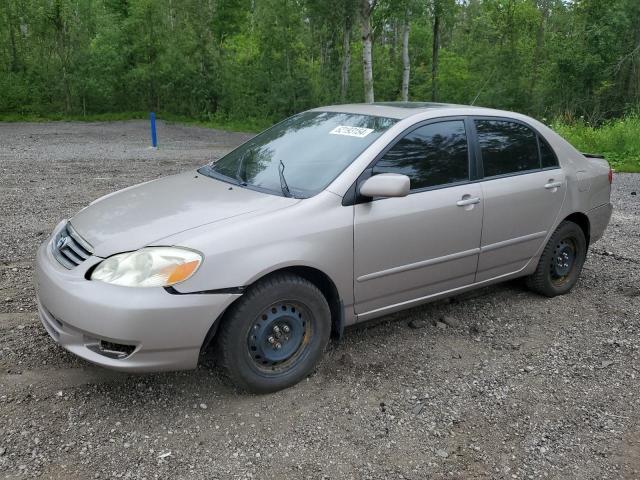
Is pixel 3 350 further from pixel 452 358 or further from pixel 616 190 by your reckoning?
pixel 616 190

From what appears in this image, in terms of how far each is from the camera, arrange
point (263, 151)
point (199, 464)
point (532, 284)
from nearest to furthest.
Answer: point (199, 464) < point (263, 151) < point (532, 284)

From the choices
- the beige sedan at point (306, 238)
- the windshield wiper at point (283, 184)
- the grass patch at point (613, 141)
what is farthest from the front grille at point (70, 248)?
the grass patch at point (613, 141)

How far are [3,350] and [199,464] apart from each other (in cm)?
180

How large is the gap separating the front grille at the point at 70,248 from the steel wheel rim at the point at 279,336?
103 cm

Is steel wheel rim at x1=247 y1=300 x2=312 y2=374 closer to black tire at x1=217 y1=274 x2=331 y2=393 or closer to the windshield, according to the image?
black tire at x1=217 y1=274 x2=331 y2=393

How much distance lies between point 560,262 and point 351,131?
235cm

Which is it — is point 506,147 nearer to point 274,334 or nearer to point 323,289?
point 323,289

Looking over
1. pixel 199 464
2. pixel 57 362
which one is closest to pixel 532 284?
pixel 199 464

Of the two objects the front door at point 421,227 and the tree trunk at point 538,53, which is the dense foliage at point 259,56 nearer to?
the tree trunk at point 538,53

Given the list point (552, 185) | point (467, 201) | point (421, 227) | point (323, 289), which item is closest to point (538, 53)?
point (552, 185)

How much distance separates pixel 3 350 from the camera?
12.4ft

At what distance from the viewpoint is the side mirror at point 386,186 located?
136 inches

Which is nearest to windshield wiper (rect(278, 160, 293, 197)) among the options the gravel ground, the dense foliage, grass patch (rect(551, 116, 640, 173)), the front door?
the front door

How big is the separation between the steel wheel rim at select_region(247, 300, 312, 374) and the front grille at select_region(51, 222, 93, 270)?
1032 mm
